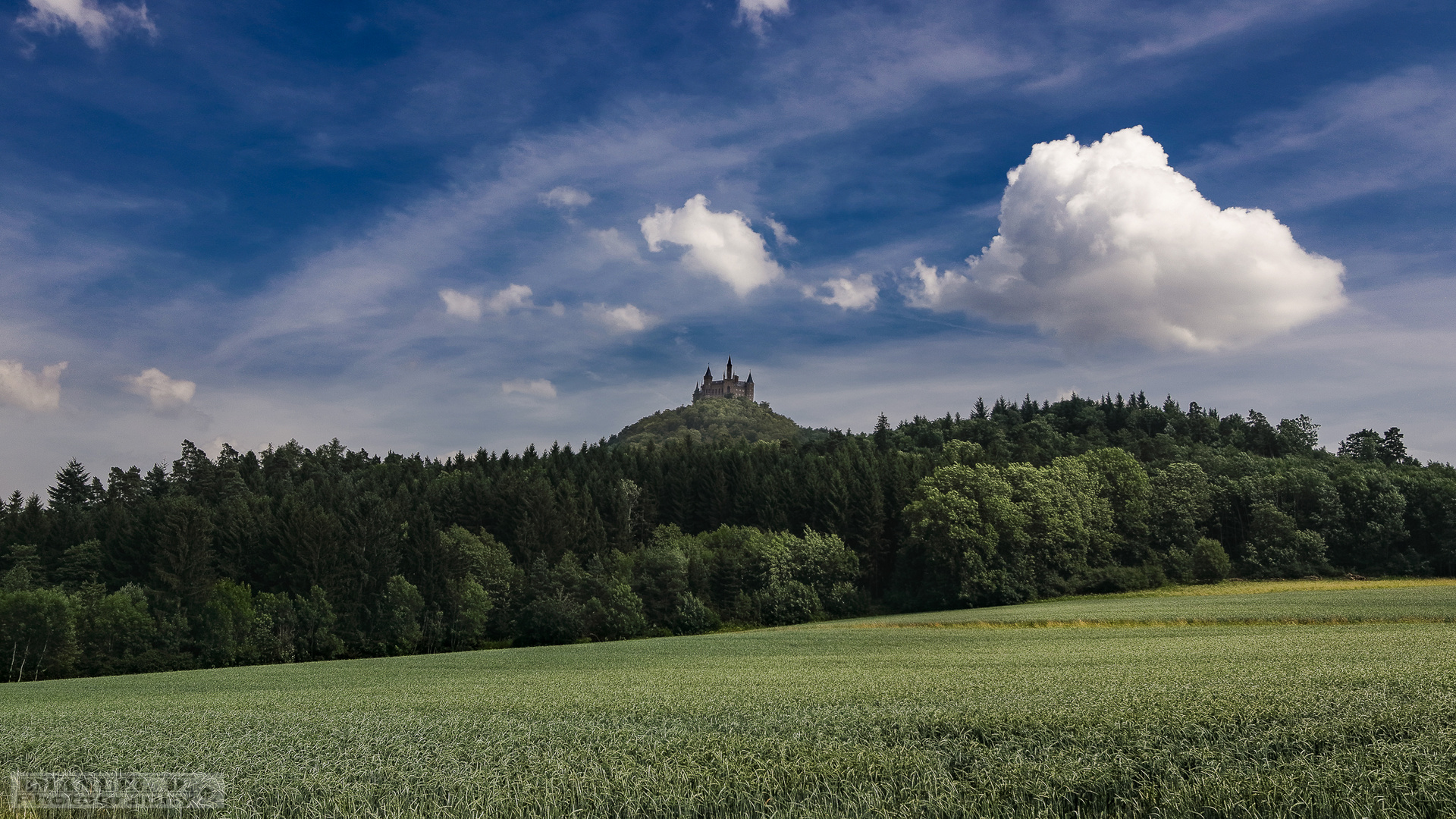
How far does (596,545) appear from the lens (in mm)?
103312

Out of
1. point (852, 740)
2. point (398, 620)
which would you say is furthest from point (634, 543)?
point (852, 740)

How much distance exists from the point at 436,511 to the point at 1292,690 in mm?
107659

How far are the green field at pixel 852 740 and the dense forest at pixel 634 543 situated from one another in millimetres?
53649

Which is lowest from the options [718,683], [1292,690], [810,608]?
[810,608]

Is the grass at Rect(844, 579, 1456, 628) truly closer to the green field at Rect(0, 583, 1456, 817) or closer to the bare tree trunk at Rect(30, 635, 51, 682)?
the green field at Rect(0, 583, 1456, 817)

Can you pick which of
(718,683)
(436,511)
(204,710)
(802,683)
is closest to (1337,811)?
(802,683)

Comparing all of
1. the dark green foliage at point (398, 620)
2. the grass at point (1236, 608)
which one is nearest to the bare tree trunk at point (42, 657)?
the dark green foliage at point (398, 620)

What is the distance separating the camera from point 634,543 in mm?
113562

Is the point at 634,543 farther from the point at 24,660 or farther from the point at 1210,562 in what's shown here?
the point at 1210,562

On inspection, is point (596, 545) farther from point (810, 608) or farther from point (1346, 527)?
point (1346, 527)

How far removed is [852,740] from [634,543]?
334ft

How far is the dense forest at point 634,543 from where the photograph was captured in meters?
81.8

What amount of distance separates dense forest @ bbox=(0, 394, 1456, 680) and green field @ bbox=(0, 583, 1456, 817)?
5365cm

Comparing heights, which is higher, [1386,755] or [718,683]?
[1386,755]
